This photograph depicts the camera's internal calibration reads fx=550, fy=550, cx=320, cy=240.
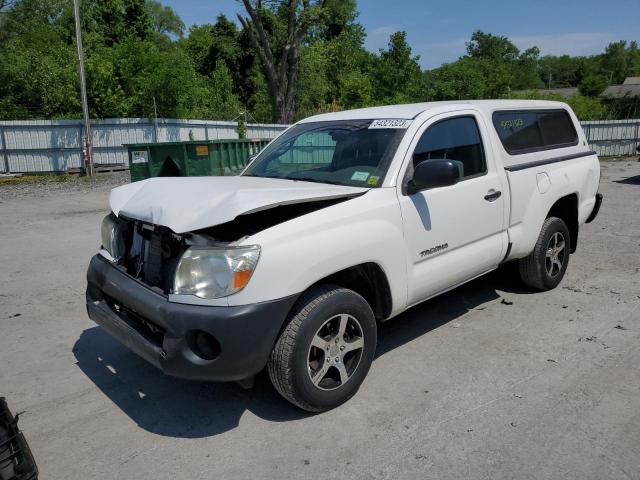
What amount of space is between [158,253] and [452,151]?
2.42 meters

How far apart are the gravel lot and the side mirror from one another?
53.3 inches

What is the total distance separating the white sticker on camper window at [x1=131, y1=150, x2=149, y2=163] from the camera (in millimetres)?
12795

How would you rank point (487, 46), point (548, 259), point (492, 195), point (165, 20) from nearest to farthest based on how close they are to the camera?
point (492, 195) → point (548, 259) → point (165, 20) → point (487, 46)

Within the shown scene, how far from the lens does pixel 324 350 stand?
3332mm

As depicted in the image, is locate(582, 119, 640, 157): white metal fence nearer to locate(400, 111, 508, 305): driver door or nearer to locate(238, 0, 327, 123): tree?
locate(238, 0, 327, 123): tree

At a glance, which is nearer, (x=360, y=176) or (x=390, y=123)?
(x=360, y=176)

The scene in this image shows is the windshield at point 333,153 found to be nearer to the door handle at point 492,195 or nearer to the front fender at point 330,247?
the front fender at point 330,247

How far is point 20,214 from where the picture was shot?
11523 mm

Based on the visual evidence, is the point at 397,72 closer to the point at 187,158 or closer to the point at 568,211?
the point at 187,158

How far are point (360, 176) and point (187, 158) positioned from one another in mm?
8863

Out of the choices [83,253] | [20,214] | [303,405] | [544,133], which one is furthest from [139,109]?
[303,405]

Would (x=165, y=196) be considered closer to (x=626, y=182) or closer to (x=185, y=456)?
(x=185, y=456)

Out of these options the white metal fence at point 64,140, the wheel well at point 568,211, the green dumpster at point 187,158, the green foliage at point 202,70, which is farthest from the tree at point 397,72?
the wheel well at point 568,211

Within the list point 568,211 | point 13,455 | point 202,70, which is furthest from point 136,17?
point 13,455
